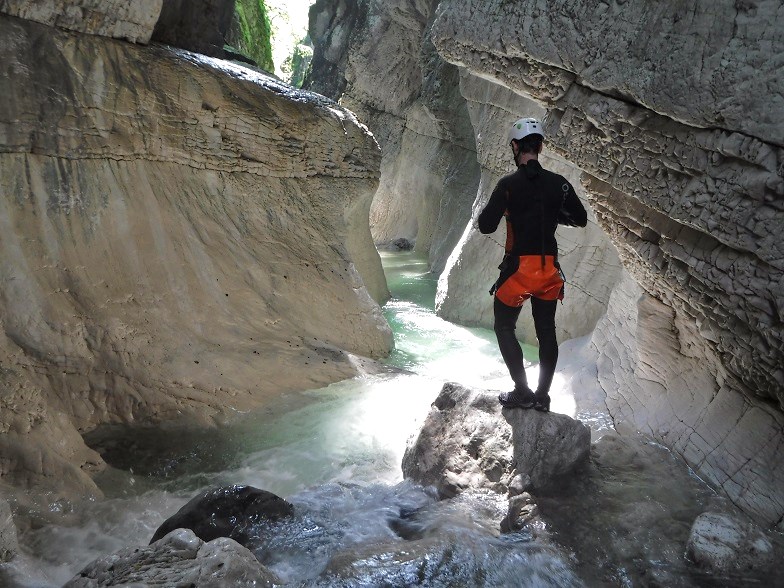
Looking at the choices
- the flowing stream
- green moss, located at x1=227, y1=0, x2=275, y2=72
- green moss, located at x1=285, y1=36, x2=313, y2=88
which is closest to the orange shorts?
the flowing stream

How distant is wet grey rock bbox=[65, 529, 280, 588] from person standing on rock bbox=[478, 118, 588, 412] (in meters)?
1.81

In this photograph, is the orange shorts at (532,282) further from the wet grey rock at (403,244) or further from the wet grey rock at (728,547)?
the wet grey rock at (403,244)

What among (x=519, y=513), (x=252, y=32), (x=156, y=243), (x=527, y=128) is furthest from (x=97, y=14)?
(x=252, y=32)

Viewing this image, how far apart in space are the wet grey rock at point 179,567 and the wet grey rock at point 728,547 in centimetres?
187

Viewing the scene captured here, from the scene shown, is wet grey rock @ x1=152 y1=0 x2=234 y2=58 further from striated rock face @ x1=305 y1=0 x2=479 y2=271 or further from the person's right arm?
striated rock face @ x1=305 y1=0 x2=479 y2=271

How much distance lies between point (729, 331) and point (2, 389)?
4.08m

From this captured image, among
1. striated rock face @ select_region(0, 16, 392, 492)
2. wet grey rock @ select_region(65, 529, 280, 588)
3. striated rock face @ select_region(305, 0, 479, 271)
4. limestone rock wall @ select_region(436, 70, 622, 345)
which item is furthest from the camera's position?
striated rock face @ select_region(305, 0, 479, 271)

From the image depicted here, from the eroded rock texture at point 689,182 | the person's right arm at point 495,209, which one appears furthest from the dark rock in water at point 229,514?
the eroded rock texture at point 689,182

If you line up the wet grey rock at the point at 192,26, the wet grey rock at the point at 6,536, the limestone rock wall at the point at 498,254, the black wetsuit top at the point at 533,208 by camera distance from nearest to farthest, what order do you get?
the wet grey rock at the point at 6,536 → the black wetsuit top at the point at 533,208 → the wet grey rock at the point at 192,26 → the limestone rock wall at the point at 498,254

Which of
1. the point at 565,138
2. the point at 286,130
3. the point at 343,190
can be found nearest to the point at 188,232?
the point at 286,130

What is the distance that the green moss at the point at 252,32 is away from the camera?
34.7 ft

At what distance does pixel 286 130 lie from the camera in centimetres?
562

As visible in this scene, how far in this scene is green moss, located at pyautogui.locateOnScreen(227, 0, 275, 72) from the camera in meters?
10.6

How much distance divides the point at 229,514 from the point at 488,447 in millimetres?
1476
